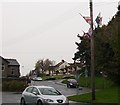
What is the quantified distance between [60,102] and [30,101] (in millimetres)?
2329

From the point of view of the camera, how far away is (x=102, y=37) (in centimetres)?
4475

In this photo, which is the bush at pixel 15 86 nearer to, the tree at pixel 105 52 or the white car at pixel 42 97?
the tree at pixel 105 52

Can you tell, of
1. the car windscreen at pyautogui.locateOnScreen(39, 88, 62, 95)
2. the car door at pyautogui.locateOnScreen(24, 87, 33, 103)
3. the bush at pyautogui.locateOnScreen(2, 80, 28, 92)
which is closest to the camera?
the car windscreen at pyautogui.locateOnScreen(39, 88, 62, 95)

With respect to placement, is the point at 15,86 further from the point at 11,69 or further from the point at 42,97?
the point at 11,69

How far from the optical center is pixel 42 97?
2138 cm

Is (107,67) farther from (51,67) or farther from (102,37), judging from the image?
(51,67)

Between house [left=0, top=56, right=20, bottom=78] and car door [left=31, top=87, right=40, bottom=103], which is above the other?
house [left=0, top=56, right=20, bottom=78]

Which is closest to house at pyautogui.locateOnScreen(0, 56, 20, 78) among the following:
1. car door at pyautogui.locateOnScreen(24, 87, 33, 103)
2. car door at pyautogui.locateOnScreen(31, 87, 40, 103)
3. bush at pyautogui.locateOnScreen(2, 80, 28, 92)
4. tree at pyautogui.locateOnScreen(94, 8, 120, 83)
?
bush at pyautogui.locateOnScreen(2, 80, 28, 92)

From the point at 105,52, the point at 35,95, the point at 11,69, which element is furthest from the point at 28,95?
the point at 11,69

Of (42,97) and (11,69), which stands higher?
(11,69)

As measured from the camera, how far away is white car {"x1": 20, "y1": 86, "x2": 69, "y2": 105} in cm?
2109

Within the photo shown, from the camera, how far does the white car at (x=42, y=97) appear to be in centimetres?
2109

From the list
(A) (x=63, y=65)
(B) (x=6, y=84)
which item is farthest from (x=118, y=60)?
(A) (x=63, y=65)

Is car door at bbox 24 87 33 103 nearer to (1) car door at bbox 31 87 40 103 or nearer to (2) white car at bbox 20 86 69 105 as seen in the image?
(2) white car at bbox 20 86 69 105
